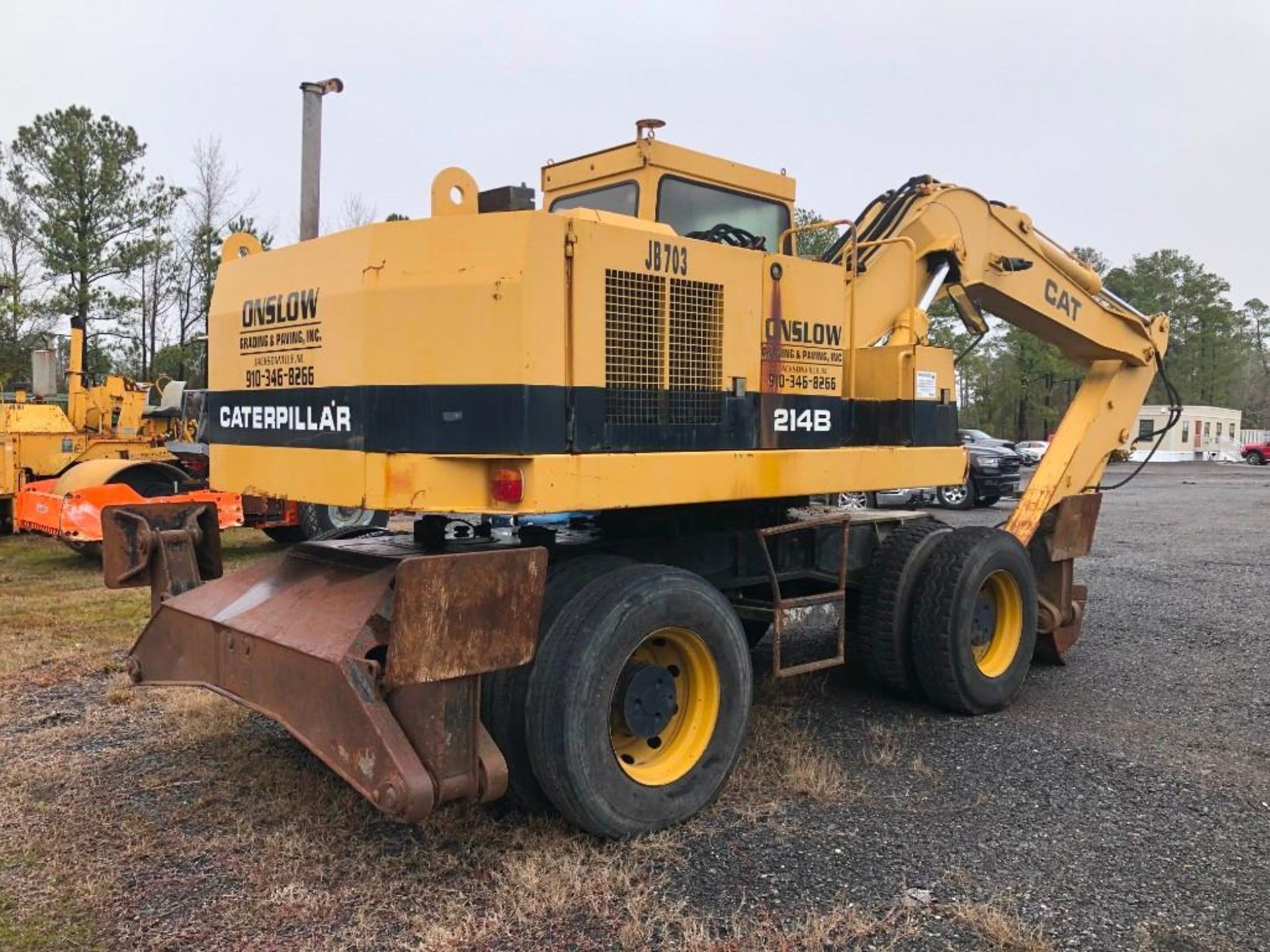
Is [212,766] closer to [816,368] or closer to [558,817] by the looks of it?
[558,817]

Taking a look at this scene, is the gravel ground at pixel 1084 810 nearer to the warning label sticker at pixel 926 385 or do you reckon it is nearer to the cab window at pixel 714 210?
the warning label sticker at pixel 926 385

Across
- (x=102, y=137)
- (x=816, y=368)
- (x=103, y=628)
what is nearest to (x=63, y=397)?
(x=103, y=628)

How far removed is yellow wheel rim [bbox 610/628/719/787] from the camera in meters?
4.28

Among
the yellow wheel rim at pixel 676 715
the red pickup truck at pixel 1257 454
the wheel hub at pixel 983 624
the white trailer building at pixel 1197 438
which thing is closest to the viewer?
the yellow wheel rim at pixel 676 715

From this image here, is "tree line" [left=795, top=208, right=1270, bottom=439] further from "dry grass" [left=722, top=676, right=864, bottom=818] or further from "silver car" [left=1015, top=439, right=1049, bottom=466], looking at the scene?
"dry grass" [left=722, top=676, right=864, bottom=818]

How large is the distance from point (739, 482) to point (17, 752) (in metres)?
3.77

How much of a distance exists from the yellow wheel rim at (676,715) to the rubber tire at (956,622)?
183 centimetres

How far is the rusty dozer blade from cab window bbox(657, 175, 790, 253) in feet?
6.99

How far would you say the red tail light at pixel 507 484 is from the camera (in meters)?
3.81

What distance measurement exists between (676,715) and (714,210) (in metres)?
2.49

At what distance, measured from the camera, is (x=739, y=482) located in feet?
15.0

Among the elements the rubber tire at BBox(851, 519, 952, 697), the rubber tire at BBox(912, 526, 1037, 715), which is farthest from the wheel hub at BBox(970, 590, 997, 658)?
the rubber tire at BBox(851, 519, 952, 697)

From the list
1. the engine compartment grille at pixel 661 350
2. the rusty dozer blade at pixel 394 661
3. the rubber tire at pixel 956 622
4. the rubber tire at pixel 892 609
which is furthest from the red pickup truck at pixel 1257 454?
the rusty dozer blade at pixel 394 661

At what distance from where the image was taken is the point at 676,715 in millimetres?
4445
